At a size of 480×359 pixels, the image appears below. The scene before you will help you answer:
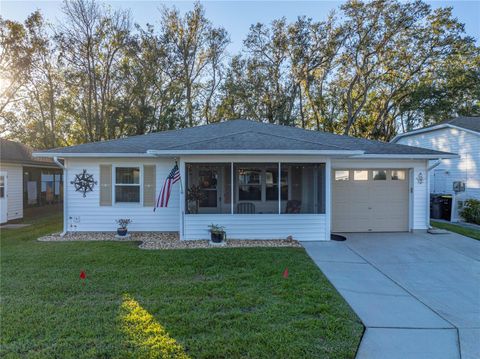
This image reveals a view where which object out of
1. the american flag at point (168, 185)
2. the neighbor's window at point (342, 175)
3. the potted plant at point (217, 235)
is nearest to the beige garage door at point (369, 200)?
the neighbor's window at point (342, 175)

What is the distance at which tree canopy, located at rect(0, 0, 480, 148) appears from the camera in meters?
20.5

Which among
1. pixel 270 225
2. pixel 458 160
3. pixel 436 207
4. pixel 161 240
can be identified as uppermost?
pixel 458 160

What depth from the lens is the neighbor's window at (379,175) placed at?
10.4 metres

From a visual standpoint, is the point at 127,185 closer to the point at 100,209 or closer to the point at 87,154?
the point at 100,209

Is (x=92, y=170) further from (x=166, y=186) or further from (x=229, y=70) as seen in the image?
(x=229, y=70)

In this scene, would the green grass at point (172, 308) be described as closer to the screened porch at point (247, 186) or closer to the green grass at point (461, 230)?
the screened porch at point (247, 186)

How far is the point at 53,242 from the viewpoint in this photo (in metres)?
8.53

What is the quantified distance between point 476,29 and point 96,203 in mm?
26307

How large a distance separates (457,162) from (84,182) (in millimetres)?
15672

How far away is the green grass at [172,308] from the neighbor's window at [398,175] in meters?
5.44

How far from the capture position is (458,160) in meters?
13.8

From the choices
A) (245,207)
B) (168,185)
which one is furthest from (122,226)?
(245,207)

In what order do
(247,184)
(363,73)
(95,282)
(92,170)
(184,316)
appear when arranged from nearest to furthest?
(184,316)
(95,282)
(92,170)
(247,184)
(363,73)

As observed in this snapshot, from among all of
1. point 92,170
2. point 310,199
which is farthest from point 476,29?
point 92,170
